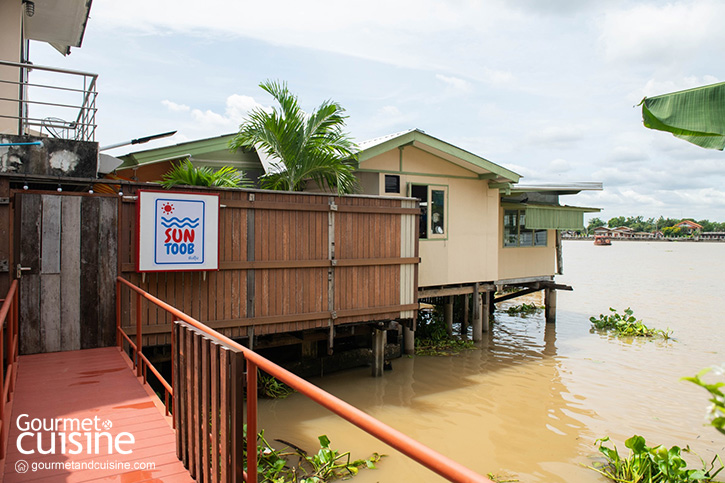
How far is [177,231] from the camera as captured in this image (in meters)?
6.87

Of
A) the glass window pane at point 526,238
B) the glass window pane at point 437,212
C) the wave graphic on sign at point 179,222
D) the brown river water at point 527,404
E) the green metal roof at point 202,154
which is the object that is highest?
the green metal roof at point 202,154

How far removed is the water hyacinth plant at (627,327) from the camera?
1609cm

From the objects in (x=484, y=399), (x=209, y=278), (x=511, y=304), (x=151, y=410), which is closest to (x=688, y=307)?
(x=511, y=304)

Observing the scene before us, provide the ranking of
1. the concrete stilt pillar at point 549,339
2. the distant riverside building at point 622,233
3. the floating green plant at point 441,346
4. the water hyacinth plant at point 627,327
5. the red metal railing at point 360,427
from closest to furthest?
1. the red metal railing at point 360,427
2. the floating green plant at point 441,346
3. the concrete stilt pillar at point 549,339
4. the water hyacinth plant at point 627,327
5. the distant riverside building at point 622,233

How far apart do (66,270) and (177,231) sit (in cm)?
139

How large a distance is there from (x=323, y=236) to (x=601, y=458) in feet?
17.5

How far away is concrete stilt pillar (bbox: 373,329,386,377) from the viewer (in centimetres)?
1038

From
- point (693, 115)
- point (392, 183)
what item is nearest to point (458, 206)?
point (392, 183)

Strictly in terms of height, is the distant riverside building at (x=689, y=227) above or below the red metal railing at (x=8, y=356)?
above

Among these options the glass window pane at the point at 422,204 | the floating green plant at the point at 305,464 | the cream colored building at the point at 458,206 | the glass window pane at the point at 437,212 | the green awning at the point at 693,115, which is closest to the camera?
Result: the green awning at the point at 693,115

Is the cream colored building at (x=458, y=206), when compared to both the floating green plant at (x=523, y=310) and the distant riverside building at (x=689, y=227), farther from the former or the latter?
the distant riverside building at (x=689, y=227)

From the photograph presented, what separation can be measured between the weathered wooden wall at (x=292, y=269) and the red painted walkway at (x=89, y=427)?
4.41ft

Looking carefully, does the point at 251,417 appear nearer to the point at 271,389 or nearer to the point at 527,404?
the point at 271,389

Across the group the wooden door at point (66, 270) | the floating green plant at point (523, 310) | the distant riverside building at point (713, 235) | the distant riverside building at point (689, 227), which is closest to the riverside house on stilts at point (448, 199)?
the floating green plant at point (523, 310)
